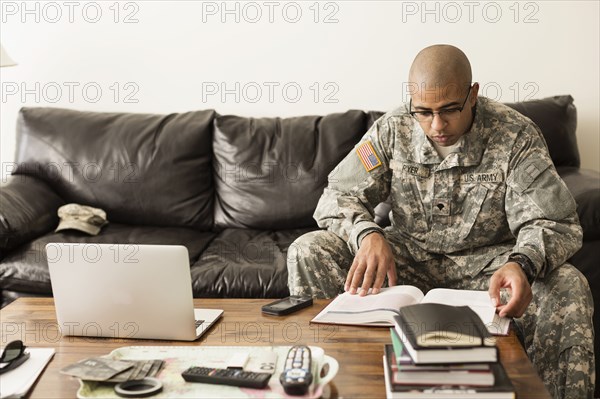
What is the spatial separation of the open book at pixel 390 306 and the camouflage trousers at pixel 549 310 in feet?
0.67

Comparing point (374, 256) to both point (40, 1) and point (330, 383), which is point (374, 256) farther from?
point (40, 1)

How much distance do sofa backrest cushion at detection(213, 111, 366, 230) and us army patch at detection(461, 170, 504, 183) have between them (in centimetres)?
87

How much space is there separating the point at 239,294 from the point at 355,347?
3.17ft

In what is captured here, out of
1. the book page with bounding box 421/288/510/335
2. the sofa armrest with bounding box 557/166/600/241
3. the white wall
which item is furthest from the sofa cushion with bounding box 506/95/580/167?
Result: the book page with bounding box 421/288/510/335

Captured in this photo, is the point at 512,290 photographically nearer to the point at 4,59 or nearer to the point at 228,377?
the point at 228,377

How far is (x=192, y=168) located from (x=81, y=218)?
47 cm

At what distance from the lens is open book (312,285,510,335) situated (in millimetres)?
1562

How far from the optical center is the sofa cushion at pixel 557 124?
2.85 meters

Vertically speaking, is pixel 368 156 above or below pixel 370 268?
above

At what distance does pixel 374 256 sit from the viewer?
72.4 inches

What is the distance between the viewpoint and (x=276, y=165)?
115 inches

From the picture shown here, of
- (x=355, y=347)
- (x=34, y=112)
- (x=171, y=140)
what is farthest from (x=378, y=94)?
(x=355, y=347)

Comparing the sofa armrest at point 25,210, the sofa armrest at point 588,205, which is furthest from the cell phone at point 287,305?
the sofa armrest at point 25,210

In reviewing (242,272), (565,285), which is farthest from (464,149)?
(242,272)
